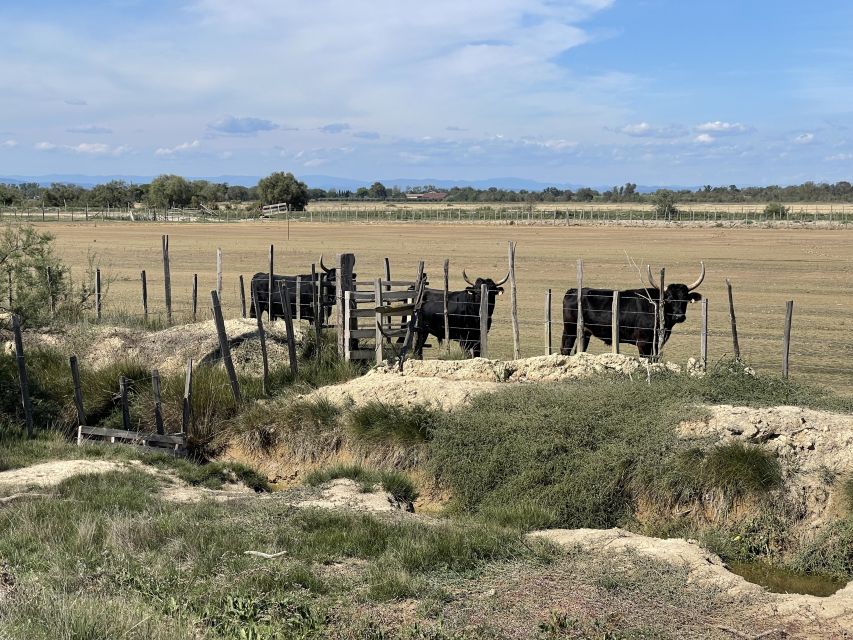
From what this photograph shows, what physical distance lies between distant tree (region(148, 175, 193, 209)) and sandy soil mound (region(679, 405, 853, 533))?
9591cm

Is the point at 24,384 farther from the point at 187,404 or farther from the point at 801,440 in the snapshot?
the point at 801,440

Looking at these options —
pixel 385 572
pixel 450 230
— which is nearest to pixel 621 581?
pixel 385 572

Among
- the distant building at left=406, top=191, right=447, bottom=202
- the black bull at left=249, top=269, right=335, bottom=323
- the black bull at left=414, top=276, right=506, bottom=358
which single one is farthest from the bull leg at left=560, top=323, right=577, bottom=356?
the distant building at left=406, top=191, right=447, bottom=202

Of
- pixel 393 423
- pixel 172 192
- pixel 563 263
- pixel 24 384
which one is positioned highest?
pixel 172 192

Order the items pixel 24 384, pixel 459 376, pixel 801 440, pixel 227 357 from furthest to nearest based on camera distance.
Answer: pixel 459 376, pixel 227 357, pixel 24 384, pixel 801 440

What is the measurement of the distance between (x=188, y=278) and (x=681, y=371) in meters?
23.7

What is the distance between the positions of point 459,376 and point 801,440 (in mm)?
5020

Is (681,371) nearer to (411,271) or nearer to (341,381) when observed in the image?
(341,381)

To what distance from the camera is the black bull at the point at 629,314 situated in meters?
16.1

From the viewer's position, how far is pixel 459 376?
13.3m

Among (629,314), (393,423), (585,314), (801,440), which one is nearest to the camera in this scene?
(801,440)

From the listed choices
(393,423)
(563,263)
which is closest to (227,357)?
(393,423)

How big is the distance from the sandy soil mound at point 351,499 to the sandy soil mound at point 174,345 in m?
5.04

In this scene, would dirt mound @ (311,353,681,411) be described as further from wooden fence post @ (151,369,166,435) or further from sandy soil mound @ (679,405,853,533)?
wooden fence post @ (151,369,166,435)
